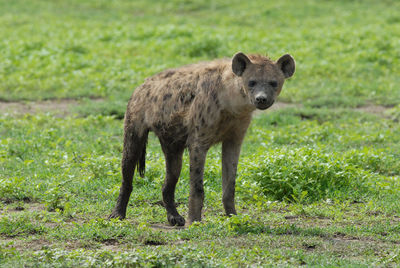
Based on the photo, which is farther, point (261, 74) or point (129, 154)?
point (129, 154)

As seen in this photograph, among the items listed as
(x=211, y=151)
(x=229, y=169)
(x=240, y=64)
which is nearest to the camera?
→ (x=240, y=64)

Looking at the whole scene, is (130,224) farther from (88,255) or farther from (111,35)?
(111,35)

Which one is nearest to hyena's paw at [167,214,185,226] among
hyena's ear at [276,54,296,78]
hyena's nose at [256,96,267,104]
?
hyena's nose at [256,96,267,104]

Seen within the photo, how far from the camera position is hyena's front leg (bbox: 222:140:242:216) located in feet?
18.4

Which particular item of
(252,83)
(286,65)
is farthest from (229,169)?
(286,65)

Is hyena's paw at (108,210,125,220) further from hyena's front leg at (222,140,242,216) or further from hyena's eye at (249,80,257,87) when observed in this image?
hyena's eye at (249,80,257,87)

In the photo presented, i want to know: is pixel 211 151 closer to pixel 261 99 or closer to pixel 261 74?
pixel 261 74

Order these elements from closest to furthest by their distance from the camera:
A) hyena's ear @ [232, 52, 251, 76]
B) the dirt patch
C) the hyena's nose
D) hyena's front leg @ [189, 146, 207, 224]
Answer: the hyena's nose → hyena's ear @ [232, 52, 251, 76] → hyena's front leg @ [189, 146, 207, 224] → the dirt patch

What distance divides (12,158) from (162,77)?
7.92ft

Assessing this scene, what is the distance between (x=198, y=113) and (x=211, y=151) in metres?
2.44

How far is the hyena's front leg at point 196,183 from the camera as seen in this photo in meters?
5.46

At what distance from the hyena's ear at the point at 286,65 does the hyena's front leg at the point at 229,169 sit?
66cm

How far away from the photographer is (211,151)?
7848 millimetres

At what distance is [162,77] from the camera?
19.6ft
